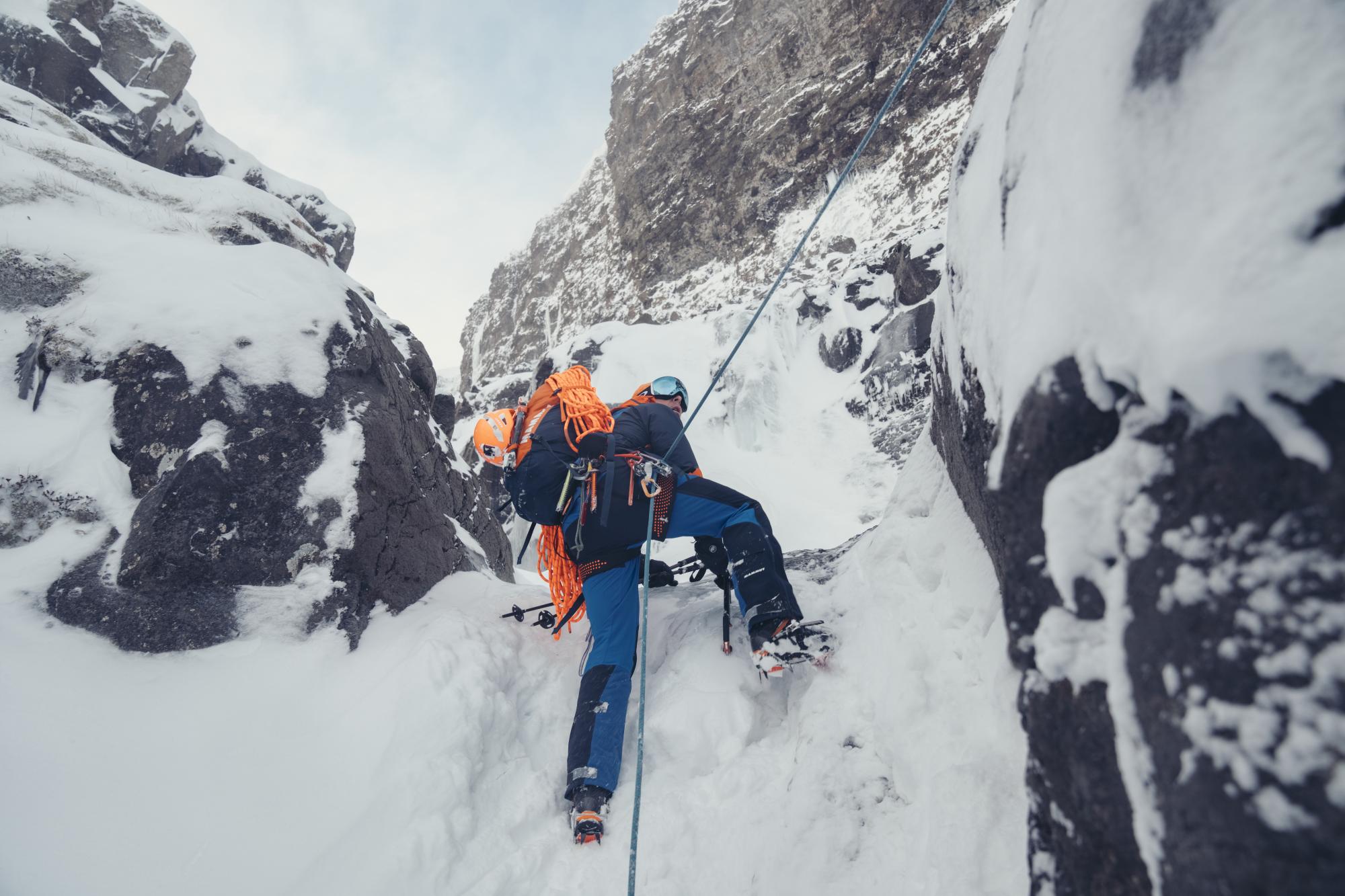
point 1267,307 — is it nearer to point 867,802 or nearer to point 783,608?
point 867,802

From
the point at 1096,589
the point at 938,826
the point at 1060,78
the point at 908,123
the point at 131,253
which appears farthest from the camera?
the point at 908,123

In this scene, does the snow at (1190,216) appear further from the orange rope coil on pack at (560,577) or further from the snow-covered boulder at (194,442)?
the snow-covered boulder at (194,442)

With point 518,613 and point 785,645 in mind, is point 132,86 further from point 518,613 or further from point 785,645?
point 785,645

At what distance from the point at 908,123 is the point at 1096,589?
2161 centimetres

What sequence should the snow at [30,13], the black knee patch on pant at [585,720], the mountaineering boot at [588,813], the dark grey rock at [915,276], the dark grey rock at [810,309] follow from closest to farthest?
1. the mountaineering boot at [588,813]
2. the black knee patch on pant at [585,720]
3. the dark grey rock at [915,276]
4. the dark grey rock at [810,309]
5. the snow at [30,13]

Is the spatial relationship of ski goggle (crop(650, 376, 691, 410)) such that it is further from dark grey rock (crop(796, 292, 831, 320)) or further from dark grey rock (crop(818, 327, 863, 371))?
dark grey rock (crop(796, 292, 831, 320))

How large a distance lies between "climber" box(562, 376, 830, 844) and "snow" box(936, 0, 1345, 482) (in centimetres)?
106

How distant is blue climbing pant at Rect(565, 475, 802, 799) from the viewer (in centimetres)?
177

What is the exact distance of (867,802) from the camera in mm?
1413

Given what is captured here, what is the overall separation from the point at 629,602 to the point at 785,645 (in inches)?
23.1

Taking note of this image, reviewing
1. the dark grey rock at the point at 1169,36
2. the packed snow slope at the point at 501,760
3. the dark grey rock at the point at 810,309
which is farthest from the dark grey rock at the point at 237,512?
the dark grey rock at the point at 810,309

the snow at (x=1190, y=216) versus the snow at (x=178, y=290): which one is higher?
the snow at (x=178, y=290)

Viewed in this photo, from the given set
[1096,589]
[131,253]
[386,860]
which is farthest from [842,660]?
[131,253]

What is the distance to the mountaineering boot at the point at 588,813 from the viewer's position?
5.24 feet
